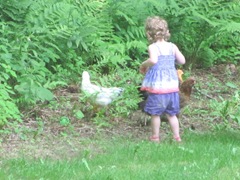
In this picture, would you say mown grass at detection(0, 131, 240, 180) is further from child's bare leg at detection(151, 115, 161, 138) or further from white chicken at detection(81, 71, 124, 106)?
white chicken at detection(81, 71, 124, 106)

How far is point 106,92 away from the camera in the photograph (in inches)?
323

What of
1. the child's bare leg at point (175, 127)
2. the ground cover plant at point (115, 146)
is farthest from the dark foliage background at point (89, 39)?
the child's bare leg at point (175, 127)

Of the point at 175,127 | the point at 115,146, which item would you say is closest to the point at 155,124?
the point at 175,127

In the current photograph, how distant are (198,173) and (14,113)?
2800 mm

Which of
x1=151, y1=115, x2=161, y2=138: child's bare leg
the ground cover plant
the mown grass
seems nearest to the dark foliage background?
the ground cover plant

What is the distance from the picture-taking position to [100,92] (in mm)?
8117

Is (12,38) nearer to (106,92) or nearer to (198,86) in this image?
(106,92)

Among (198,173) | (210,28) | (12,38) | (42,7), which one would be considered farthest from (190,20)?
(198,173)

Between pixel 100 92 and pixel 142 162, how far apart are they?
2.01m

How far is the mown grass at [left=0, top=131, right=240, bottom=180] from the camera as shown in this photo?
5738mm

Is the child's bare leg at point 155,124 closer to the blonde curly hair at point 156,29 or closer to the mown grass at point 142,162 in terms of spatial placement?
the mown grass at point 142,162

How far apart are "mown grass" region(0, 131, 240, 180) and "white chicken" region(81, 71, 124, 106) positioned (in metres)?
0.84

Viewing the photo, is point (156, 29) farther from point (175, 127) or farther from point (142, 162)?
→ point (142, 162)

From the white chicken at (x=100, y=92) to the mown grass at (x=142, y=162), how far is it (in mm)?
843
